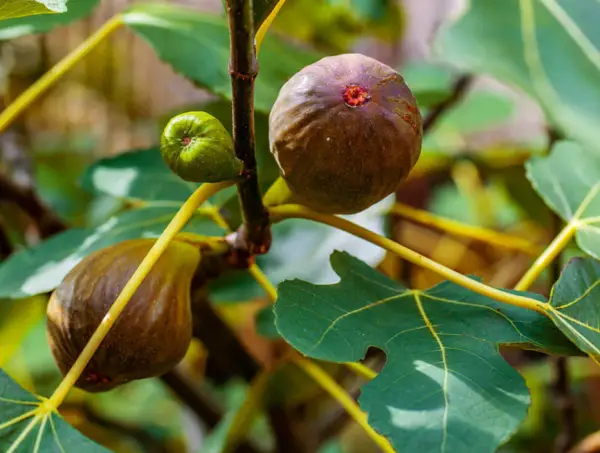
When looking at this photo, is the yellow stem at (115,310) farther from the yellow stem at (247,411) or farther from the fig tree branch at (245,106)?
the yellow stem at (247,411)

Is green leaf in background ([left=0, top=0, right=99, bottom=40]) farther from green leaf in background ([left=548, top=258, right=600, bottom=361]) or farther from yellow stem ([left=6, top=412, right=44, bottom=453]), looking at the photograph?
green leaf in background ([left=548, top=258, right=600, bottom=361])

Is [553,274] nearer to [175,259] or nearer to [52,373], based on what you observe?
[175,259]

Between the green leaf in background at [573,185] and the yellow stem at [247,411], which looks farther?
the yellow stem at [247,411]

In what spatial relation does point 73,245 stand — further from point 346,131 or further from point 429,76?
point 429,76

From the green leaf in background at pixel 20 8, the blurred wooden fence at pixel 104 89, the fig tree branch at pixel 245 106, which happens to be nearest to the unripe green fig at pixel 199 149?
the fig tree branch at pixel 245 106

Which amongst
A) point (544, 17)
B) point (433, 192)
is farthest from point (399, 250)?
point (433, 192)

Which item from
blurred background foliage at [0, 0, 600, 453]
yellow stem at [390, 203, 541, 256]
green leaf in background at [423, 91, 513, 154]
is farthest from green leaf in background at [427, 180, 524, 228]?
yellow stem at [390, 203, 541, 256]
